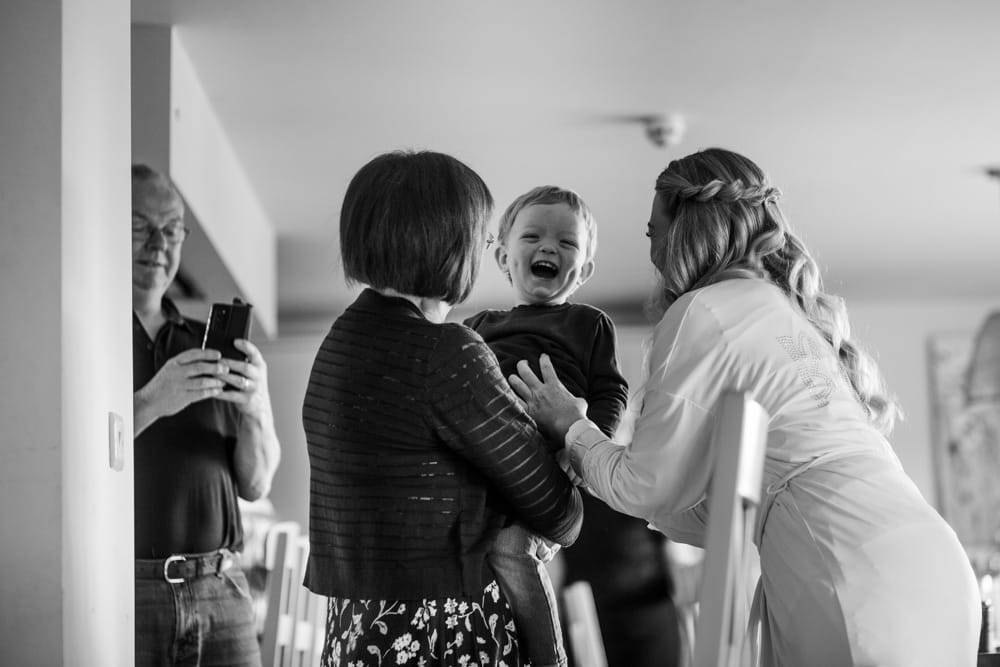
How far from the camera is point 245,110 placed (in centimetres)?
434

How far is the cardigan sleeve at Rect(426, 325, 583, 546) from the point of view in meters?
1.36

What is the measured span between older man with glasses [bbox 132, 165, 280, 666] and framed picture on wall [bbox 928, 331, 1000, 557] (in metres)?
6.62

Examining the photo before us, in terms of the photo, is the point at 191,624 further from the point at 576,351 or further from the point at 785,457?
the point at 785,457

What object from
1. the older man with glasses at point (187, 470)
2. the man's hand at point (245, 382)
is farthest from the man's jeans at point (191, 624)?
the man's hand at point (245, 382)

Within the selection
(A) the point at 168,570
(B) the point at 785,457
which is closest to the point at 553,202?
(B) the point at 785,457

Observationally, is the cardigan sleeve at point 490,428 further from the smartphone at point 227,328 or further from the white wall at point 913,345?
the white wall at point 913,345

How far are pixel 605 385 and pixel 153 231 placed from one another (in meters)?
1.05

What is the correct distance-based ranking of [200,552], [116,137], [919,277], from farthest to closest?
1. [919,277]
2. [200,552]
3. [116,137]

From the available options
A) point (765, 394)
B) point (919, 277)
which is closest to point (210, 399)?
→ point (765, 394)

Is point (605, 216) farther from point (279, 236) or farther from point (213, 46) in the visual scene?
point (213, 46)

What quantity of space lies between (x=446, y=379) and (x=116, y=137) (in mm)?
734

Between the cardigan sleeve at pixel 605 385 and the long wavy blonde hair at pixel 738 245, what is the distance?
181 mm

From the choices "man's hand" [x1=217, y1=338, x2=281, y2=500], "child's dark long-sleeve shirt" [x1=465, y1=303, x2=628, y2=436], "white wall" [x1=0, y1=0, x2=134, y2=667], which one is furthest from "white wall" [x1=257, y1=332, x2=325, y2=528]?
"white wall" [x1=0, y1=0, x2=134, y2=667]

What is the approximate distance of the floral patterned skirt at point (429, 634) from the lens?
133cm
